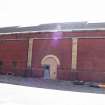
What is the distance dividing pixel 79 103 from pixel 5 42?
17.7 metres

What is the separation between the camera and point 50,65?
73.5 ft

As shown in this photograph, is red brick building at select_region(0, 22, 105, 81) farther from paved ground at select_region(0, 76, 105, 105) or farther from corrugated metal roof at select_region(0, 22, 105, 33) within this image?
paved ground at select_region(0, 76, 105, 105)

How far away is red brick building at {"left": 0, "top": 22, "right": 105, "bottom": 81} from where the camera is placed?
20547 mm

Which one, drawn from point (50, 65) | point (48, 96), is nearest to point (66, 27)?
point (50, 65)

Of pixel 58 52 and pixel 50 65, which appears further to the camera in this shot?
pixel 50 65

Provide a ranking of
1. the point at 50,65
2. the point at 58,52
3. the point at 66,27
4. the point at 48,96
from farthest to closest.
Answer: the point at 66,27
the point at 50,65
the point at 58,52
the point at 48,96

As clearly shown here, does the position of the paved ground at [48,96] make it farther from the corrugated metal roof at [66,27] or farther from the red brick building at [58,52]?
the corrugated metal roof at [66,27]

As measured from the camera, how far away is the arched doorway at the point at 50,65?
Answer: 22109mm

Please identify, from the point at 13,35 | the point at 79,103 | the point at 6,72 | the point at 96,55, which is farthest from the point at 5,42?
the point at 79,103

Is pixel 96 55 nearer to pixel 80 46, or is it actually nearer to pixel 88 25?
pixel 80 46

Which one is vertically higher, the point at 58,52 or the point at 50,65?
the point at 58,52

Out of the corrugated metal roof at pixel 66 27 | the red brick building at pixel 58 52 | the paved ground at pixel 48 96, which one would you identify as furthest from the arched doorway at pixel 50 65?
the paved ground at pixel 48 96

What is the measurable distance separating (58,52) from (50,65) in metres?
1.64

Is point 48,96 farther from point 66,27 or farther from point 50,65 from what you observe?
point 66,27
